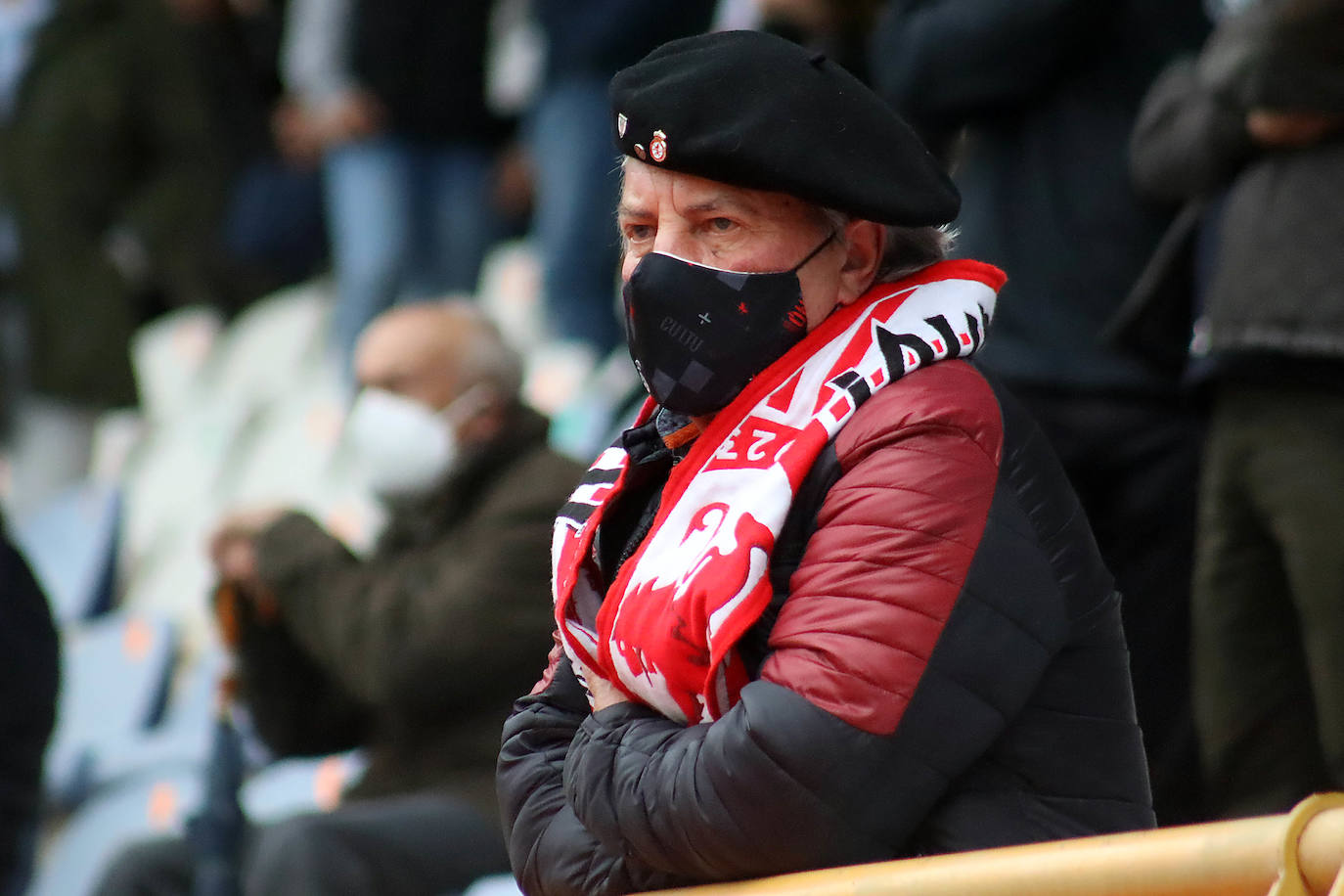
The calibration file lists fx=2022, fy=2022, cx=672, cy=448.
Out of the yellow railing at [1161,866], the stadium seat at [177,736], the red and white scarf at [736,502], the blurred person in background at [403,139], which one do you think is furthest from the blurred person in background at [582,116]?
the yellow railing at [1161,866]

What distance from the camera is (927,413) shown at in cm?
185

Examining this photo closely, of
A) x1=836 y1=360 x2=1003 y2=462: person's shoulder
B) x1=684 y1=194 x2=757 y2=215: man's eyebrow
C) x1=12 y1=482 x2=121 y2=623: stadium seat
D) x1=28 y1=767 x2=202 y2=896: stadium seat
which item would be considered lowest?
x1=12 y1=482 x2=121 y2=623: stadium seat

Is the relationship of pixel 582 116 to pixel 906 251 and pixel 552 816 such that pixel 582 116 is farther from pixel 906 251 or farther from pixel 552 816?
pixel 552 816

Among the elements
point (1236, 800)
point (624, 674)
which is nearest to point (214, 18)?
point (1236, 800)

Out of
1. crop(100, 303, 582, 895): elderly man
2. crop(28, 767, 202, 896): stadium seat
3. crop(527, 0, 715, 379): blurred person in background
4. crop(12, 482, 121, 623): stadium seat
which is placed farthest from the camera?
crop(12, 482, 121, 623): stadium seat

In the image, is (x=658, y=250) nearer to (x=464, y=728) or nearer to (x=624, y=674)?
(x=624, y=674)

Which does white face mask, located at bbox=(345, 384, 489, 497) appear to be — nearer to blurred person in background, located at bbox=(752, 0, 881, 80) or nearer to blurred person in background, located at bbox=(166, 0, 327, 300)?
blurred person in background, located at bbox=(752, 0, 881, 80)

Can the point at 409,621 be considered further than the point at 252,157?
No

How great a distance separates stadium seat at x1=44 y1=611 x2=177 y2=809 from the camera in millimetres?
5504

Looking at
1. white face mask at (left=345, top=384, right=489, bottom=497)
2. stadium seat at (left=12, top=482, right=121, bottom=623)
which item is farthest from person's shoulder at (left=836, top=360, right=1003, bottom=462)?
stadium seat at (left=12, top=482, right=121, bottom=623)

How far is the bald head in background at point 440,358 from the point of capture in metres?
3.96

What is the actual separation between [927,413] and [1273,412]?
1.26 m

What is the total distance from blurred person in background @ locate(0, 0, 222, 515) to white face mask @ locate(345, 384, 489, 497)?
3.63 meters

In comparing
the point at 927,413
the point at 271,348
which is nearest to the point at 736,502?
the point at 927,413
